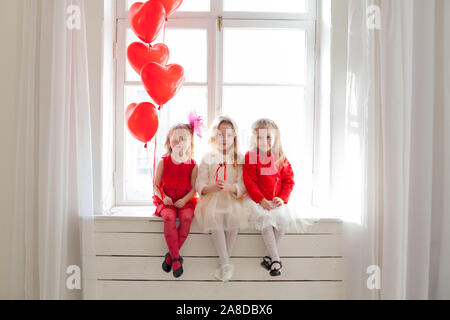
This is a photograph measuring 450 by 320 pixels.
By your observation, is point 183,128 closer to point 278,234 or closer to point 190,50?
point 190,50

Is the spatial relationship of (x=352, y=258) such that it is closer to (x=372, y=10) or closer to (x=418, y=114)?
(x=418, y=114)

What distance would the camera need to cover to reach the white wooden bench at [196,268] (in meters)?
1.82

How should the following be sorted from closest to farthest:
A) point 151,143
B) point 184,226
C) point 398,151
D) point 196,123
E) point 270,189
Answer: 1. point 398,151
2. point 184,226
3. point 270,189
4. point 196,123
5. point 151,143

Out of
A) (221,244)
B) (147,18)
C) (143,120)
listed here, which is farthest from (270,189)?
(147,18)

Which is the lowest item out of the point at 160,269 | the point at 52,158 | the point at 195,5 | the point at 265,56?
the point at 160,269

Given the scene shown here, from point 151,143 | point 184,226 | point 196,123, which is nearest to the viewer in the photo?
point 184,226

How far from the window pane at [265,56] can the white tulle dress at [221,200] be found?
23.1 inches

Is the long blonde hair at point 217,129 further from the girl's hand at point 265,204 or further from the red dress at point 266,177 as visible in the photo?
the girl's hand at point 265,204

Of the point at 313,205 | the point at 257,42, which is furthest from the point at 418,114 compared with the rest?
the point at 257,42

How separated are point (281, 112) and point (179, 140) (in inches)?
27.3

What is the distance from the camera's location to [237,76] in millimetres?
2209

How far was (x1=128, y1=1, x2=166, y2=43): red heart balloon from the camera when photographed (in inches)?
69.5

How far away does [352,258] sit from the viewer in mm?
1770

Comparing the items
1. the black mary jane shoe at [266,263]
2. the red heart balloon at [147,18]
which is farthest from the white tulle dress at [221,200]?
the red heart balloon at [147,18]
